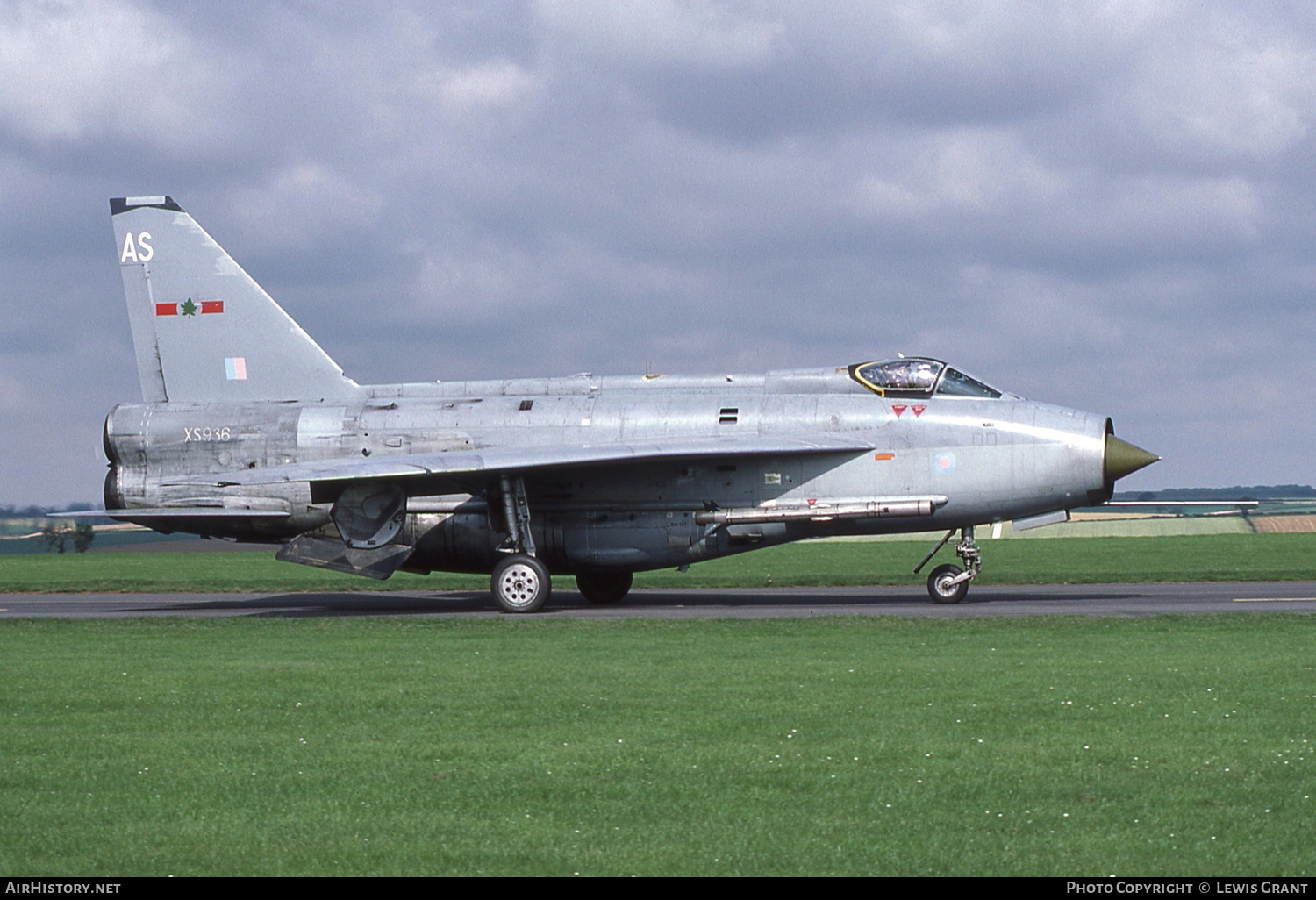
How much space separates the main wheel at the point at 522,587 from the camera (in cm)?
2259

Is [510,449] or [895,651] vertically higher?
[510,449]

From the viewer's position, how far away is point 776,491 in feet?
75.1

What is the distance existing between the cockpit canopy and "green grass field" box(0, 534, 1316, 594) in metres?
7.03

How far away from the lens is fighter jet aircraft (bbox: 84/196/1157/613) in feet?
73.3

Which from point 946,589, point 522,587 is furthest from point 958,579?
point 522,587

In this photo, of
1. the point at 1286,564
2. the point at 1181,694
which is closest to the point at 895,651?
the point at 1181,694

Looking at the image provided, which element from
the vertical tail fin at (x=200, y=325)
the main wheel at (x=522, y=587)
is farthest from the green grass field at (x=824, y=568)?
the main wheel at (x=522, y=587)

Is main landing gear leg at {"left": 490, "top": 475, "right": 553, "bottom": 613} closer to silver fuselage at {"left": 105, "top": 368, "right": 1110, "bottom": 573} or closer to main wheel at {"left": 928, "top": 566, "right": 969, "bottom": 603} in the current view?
silver fuselage at {"left": 105, "top": 368, "right": 1110, "bottom": 573}

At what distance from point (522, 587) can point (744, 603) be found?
380 cm

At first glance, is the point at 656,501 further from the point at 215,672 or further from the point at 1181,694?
the point at 1181,694

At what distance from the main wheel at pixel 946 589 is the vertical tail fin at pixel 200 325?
10688 millimetres

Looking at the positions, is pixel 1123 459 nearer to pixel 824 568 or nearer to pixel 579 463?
pixel 579 463

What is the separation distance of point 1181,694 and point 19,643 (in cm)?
1323

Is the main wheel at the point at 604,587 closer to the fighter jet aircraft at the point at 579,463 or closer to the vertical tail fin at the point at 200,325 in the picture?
the fighter jet aircraft at the point at 579,463
